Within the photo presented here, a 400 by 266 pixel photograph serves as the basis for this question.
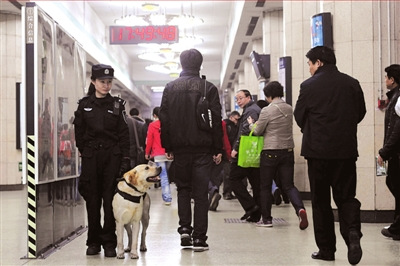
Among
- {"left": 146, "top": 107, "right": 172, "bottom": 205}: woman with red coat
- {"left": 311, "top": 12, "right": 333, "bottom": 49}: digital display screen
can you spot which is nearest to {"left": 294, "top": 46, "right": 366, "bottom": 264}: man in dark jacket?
{"left": 311, "top": 12, "right": 333, "bottom": 49}: digital display screen

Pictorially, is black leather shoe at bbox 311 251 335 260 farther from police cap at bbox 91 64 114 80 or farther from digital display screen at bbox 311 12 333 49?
digital display screen at bbox 311 12 333 49

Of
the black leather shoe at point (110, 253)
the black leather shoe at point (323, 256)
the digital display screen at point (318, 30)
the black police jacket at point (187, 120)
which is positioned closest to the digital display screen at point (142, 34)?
the digital display screen at point (318, 30)

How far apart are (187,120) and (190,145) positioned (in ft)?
0.79

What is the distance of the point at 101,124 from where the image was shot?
582cm

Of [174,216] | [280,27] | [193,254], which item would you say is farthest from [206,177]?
[280,27]

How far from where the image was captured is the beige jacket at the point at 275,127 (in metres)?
7.65

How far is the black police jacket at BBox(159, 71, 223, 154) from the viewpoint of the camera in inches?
237

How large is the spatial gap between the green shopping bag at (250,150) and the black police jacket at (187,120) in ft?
6.37

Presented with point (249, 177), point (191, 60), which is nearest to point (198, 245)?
point (191, 60)

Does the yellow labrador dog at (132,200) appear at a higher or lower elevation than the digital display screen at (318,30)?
lower

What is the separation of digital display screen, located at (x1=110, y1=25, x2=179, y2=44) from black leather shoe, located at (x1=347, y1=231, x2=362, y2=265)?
42.4 ft

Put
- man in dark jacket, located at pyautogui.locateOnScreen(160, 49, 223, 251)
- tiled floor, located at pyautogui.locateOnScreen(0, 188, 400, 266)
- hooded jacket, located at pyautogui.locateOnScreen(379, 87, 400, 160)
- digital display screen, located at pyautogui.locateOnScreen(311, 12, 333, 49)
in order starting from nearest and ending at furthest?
tiled floor, located at pyautogui.locateOnScreen(0, 188, 400, 266) < man in dark jacket, located at pyautogui.locateOnScreen(160, 49, 223, 251) < hooded jacket, located at pyautogui.locateOnScreen(379, 87, 400, 160) < digital display screen, located at pyautogui.locateOnScreen(311, 12, 333, 49)

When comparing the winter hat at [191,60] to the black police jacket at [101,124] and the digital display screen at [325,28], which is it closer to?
the black police jacket at [101,124]

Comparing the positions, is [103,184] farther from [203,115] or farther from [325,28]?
[325,28]
